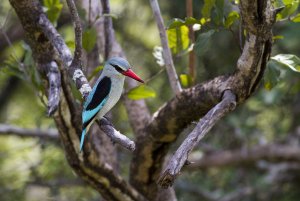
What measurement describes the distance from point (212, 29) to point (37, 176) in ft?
8.70

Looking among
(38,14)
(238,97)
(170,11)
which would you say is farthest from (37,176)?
(238,97)

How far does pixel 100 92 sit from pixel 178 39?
57cm

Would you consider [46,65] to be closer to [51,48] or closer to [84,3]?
[51,48]

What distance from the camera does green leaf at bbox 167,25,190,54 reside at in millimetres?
3115

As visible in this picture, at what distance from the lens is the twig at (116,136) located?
2070 mm

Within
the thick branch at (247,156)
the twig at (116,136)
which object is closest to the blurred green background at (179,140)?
the thick branch at (247,156)

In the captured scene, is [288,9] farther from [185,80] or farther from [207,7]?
[185,80]

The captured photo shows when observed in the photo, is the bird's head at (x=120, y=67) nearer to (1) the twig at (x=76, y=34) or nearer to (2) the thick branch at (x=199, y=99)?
(2) the thick branch at (x=199, y=99)

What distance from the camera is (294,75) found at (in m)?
4.77

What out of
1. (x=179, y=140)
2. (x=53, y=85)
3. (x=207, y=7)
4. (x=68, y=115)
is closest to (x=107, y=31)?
(x=68, y=115)

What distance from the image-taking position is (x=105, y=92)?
2834mm

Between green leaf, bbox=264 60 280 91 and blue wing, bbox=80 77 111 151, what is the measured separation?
0.69 m

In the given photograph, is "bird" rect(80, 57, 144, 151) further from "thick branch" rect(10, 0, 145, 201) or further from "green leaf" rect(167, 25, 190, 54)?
"green leaf" rect(167, 25, 190, 54)

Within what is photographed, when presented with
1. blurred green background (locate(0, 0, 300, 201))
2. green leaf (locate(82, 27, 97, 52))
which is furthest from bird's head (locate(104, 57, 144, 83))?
blurred green background (locate(0, 0, 300, 201))
